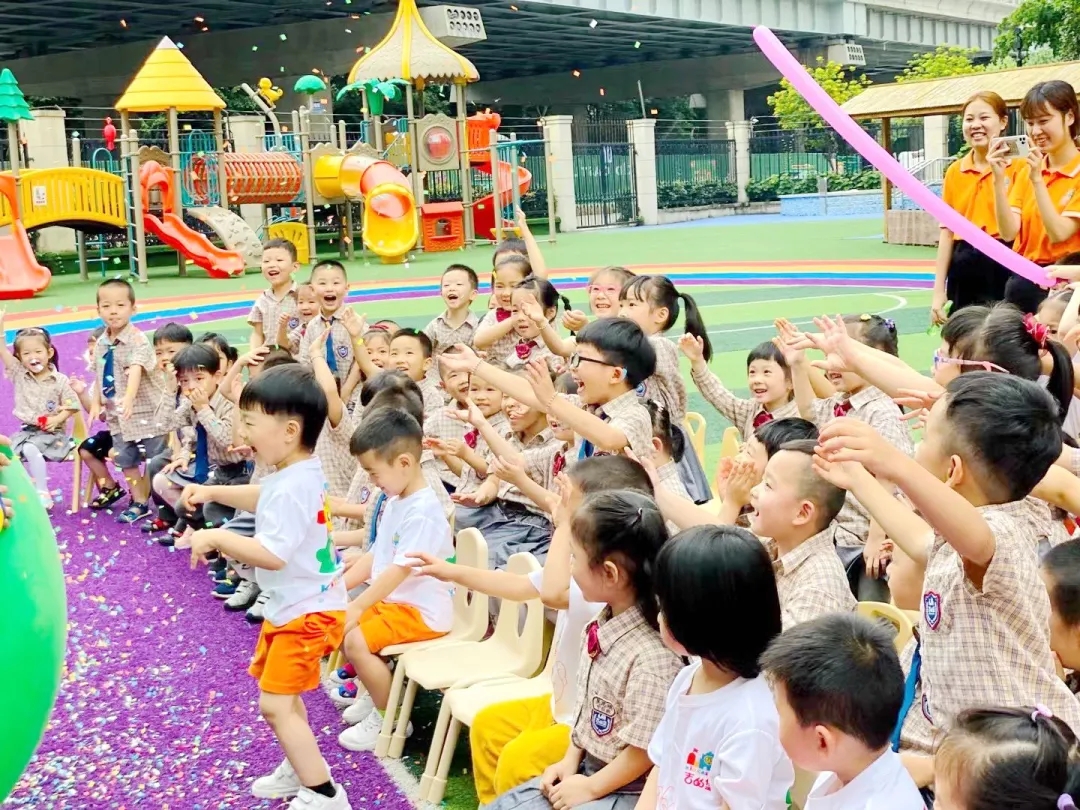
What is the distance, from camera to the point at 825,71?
38.7m

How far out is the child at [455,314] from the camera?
755 cm

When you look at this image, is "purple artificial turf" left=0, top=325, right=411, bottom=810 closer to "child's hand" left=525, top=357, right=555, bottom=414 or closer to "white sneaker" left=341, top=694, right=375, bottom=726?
"white sneaker" left=341, top=694, right=375, bottom=726

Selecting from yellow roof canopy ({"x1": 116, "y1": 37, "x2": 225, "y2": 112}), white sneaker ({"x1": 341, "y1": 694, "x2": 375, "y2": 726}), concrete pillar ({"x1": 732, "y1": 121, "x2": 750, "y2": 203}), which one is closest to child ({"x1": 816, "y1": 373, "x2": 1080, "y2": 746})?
white sneaker ({"x1": 341, "y1": 694, "x2": 375, "y2": 726})

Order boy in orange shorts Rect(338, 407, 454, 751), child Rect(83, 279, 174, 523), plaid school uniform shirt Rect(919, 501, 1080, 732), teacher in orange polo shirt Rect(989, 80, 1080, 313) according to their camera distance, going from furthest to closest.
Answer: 1. child Rect(83, 279, 174, 523)
2. teacher in orange polo shirt Rect(989, 80, 1080, 313)
3. boy in orange shorts Rect(338, 407, 454, 751)
4. plaid school uniform shirt Rect(919, 501, 1080, 732)

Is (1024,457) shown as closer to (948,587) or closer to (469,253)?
(948,587)

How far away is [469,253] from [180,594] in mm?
20108

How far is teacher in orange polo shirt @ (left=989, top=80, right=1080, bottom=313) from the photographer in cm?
632

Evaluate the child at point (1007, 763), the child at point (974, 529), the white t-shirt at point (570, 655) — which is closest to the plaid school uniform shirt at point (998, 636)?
the child at point (974, 529)

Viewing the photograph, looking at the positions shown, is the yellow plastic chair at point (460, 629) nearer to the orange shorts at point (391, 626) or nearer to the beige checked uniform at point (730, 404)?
the orange shorts at point (391, 626)

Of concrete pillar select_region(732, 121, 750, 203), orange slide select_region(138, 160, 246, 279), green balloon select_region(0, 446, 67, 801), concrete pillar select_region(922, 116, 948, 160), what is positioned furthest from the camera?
concrete pillar select_region(732, 121, 750, 203)

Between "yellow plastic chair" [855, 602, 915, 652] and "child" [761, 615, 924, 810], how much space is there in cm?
85

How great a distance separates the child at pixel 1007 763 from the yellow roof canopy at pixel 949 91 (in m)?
19.2

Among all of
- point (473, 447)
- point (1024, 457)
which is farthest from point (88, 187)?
point (1024, 457)

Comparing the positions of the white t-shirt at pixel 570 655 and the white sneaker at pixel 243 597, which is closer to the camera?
the white t-shirt at pixel 570 655
